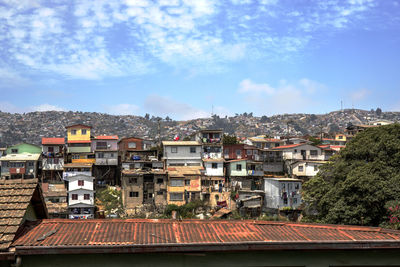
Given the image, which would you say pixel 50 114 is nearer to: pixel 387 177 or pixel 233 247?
pixel 387 177

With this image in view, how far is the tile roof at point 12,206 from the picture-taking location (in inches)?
307

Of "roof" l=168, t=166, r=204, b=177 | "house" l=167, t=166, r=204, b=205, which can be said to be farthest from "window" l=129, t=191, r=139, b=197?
"roof" l=168, t=166, r=204, b=177

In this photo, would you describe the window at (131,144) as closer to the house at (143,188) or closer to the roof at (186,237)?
the house at (143,188)

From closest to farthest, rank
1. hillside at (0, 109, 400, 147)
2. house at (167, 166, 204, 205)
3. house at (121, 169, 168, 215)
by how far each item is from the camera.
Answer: house at (167, 166, 204, 205), house at (121, 169, 168, 215), hillside at (0, 109, 400, 147)

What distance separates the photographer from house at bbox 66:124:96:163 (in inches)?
2153

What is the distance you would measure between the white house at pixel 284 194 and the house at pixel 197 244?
38.2m

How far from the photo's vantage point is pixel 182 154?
5291 cm

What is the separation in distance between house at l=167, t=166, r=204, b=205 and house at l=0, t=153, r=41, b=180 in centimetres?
2096

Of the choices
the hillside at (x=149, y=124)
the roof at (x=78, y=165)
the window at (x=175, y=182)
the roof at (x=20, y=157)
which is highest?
the hillside at (x=149, y=124)

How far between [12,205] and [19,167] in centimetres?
4929

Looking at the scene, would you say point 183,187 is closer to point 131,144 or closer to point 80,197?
point 80,197

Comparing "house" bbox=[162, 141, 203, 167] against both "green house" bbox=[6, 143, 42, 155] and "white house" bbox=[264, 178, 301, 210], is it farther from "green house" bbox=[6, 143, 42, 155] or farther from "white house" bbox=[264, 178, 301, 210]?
"green house" bbox=[6, 143, 42, 155]

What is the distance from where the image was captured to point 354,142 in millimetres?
31062

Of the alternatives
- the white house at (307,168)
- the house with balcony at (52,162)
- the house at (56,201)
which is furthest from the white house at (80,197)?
the white house at (307,168)
